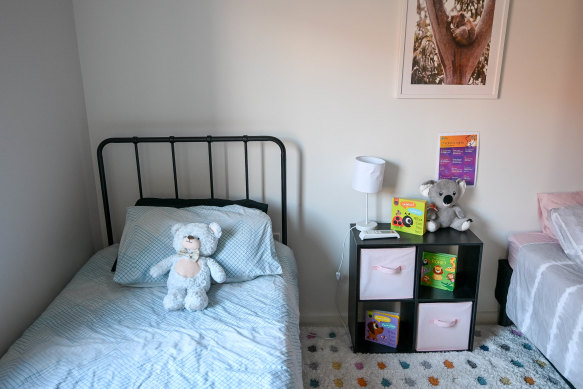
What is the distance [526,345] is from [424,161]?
1.12 m

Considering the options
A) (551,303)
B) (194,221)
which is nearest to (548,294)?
(551,303)

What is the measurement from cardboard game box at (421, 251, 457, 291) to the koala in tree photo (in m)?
1.09

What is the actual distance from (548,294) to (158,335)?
1.68 meters

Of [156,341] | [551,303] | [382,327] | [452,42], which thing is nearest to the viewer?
[156,341]

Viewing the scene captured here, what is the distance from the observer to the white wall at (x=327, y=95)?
1984mm

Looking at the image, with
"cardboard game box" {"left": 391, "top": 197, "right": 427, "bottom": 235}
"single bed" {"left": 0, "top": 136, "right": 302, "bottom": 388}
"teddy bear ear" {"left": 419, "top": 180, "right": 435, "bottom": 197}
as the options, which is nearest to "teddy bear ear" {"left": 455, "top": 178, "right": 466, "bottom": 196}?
"teddy bear ear" {"left": 419, "top": 180, "right": 435, "bottom": 197}

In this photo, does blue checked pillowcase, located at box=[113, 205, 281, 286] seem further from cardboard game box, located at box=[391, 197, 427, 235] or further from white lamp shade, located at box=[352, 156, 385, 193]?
cardboard game box, located at box=[391, 197, 427, 235]

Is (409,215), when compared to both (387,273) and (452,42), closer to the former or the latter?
(387,273)

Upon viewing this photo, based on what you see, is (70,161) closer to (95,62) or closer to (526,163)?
(95,62)

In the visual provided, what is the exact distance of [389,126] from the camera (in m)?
2.13

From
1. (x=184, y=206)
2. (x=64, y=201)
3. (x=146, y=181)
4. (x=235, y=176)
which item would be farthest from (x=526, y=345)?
(x=64, y=201)

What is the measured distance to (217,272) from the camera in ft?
5.64

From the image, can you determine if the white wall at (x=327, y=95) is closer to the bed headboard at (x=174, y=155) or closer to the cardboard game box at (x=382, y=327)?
the bed headboard at (x=174, y=155)

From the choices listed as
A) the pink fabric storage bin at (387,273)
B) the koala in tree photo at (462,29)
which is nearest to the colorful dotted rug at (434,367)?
the pink fabric storage bin at (387,273)
